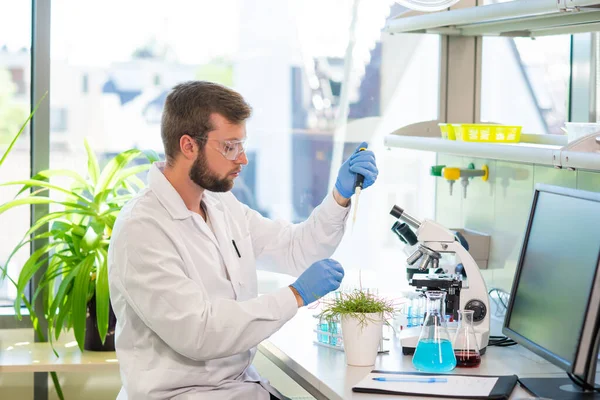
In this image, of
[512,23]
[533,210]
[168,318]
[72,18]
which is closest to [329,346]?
[168,318]

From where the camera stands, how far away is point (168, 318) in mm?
1963

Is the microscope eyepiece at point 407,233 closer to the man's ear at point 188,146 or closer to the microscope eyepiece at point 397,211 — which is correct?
the microscope eyepiece at point 397,211

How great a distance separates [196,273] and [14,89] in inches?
60.0

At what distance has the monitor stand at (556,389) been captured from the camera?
70.6 inches

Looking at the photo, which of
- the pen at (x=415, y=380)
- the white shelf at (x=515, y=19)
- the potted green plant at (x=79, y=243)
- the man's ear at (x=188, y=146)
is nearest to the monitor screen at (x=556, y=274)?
the pen at (x=415, y=380)

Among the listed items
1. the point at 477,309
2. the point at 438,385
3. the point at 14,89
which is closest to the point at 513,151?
the point at 477,309

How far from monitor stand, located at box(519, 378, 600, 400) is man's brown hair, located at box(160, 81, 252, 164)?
3.24 feet

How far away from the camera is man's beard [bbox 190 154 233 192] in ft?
7.22

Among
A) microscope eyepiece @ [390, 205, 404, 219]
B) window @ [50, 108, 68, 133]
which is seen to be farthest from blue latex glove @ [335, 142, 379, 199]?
window @ [50, 108, 68, 133]

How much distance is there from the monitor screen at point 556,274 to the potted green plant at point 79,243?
149cm

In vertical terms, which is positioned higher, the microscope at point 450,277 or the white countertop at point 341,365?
the microscope at point 450,277

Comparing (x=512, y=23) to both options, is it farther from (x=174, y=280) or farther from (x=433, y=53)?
(x=174, y=280)

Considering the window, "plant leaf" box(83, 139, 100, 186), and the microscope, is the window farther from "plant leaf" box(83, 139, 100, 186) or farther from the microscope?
the microscope

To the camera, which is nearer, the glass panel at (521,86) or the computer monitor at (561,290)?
the computer monitor at (561,290)
